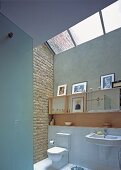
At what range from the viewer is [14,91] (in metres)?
1.69

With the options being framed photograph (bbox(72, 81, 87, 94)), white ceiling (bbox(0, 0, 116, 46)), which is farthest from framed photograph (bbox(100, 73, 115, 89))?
white ceiling (bbox(0, 0, 116, 46))

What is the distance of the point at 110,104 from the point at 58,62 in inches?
81.0

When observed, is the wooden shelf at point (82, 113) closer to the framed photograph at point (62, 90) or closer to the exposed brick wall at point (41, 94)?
the framed photograph at point (62, 90)

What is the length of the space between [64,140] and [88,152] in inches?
26.2

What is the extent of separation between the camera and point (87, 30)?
4168 mm

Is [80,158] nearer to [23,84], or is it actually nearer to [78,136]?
[78,136]

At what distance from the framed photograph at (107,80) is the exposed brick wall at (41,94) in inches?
61.4

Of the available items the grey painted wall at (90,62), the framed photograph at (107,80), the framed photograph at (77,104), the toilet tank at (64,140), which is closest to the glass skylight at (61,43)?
the grey painted wall at (90,62)

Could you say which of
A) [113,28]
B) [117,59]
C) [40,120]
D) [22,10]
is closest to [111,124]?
[117,59]

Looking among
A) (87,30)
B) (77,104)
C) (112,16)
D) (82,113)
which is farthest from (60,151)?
(112,16)

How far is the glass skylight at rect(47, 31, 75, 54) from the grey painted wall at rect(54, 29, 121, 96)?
0.15m

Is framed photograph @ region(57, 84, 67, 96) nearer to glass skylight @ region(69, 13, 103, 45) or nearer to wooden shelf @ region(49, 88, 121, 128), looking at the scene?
wooden shelf @ region(49, 88, 121, 128)

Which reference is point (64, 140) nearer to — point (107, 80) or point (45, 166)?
point (45, 166)

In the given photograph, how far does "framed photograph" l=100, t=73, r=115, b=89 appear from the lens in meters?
3.70
